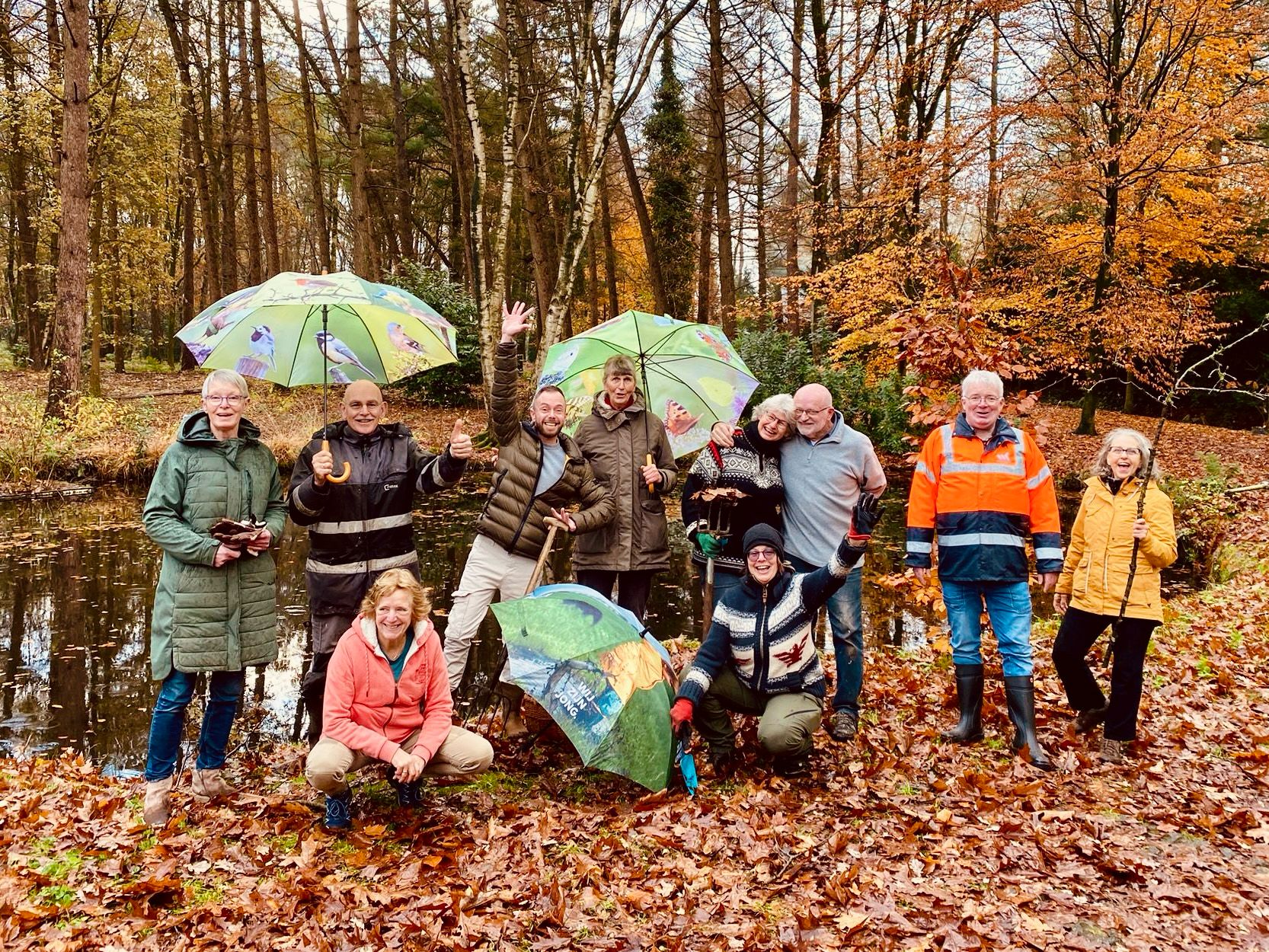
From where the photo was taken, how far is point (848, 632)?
4980 mm

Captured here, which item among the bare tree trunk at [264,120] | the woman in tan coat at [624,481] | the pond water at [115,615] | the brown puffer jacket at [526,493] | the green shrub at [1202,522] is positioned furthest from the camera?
the bare tree trunk at [264,120]

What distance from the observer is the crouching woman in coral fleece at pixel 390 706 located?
151 inches

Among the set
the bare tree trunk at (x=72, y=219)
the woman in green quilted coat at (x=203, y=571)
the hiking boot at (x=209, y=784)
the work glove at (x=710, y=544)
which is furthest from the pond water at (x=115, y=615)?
the work glove at (x=710, y=544)

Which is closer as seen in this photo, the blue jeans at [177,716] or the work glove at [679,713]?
the blue jeans at [177,716]

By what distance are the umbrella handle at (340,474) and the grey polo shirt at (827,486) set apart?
99.0 inches

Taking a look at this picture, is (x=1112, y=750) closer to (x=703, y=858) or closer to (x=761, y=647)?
(x=761, y=647)

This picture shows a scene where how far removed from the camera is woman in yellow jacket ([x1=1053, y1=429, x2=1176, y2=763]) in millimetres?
4445

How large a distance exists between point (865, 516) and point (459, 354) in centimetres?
1915

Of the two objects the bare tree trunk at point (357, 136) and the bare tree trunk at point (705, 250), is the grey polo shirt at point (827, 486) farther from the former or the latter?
the bare tree trunk at point (705, 250)

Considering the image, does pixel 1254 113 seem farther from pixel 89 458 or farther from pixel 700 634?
pixel 89 458

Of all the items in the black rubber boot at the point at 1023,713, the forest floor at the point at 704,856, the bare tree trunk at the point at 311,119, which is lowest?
the forest floor at the point at 704,856

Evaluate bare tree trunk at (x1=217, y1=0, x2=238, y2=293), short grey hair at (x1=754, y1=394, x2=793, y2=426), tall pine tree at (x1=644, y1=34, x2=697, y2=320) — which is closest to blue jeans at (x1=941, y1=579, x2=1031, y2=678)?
short grey hair at (x1=754, y1=394, x2=793, y2=426)

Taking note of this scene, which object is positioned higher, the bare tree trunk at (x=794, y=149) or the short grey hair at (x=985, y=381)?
the bare tree trunk at (x=794, y=149)

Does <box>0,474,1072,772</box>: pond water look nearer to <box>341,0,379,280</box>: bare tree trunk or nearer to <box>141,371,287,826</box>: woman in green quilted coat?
<box>141,371,287,826</box>: woman in green quilted coat
